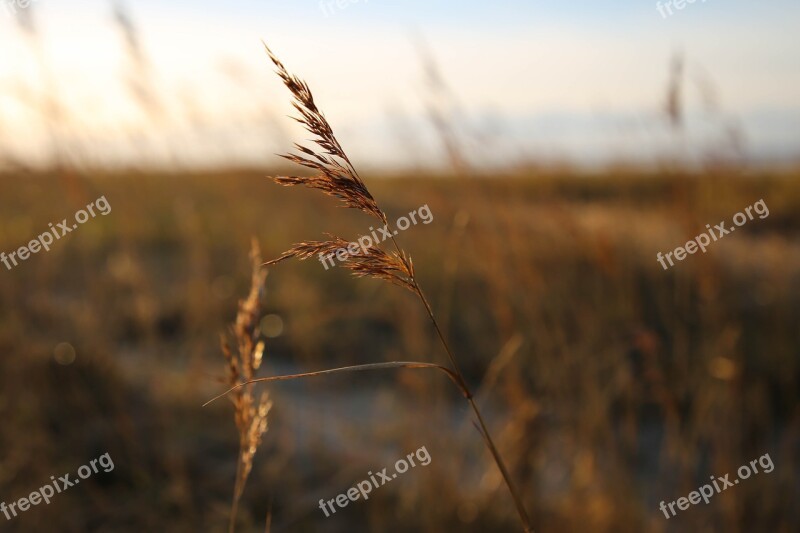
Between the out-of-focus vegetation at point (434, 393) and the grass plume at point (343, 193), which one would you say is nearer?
the grass plume at point (343, 193)

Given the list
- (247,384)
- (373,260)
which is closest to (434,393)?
(247,384)

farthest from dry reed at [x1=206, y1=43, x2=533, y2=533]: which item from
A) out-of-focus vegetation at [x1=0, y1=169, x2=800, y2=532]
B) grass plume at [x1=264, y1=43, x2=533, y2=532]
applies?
out-of-focus vegetation at [x1=0, y1=169, x2=800, y2=532]

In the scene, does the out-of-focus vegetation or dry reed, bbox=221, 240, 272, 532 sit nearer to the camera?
dry reed, bbox=221, 240, 272, 532

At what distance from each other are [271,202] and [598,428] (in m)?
5.01

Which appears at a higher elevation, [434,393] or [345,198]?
[345,198]

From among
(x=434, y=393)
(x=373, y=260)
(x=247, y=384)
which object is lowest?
(x=434, y=393)

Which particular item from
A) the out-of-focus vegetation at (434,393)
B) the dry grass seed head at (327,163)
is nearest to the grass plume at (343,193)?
the dry grass seed head at (327,163)

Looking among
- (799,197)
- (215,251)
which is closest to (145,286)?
(215,251)

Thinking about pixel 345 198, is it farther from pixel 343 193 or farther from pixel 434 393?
pixel 434 393

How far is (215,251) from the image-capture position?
536cm

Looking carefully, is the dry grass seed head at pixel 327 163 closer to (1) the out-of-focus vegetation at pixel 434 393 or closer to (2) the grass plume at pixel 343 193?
(2) the grass plume at pixel 343 193

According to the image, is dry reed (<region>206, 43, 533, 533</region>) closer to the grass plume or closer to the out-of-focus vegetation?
the grass plume

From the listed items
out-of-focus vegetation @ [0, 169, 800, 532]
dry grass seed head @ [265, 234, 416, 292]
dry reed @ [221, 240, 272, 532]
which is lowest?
out-of-focus vegetation @ [0, 169, 800, 532]

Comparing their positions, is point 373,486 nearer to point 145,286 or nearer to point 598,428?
point 598,428
